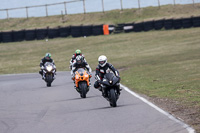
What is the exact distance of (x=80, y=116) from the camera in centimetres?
1167

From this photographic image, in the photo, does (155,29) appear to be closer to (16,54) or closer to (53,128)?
(16,54)

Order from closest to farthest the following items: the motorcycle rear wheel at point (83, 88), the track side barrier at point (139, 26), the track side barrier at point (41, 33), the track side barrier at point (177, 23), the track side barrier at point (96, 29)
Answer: the motorcycle rear wheel at point (83, 88), the track side barrier at point (177, 23), the track side barrier at point (139, 26), the track side barrier at point (96, 29), the track side barrier at point (41, 33)

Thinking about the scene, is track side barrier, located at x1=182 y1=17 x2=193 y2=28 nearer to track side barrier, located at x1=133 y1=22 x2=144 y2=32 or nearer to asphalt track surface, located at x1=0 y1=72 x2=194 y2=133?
track side barrier, located at x1=133 y1=22 x2=144 y2=32

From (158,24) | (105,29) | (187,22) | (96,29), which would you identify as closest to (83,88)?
(187,22)

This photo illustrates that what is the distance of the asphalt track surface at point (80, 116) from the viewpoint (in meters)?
9.61

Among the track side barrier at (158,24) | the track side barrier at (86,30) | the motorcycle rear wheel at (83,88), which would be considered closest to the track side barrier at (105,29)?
the track side barrier at (86,30)

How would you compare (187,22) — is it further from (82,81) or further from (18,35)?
(82,81)

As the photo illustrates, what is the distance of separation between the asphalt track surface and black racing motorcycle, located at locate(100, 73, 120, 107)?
0.73 ft

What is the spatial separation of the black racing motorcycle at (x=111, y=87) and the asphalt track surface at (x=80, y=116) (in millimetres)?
221

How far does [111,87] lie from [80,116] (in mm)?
1789

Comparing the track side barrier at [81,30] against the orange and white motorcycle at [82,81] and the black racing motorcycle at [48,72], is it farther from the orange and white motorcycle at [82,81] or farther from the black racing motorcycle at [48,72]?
the orange and white motorcycle at [82,81]

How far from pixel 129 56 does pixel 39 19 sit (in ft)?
85.1

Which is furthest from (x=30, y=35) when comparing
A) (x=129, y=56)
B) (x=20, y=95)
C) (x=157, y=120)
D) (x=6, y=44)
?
(x=157, y=120)

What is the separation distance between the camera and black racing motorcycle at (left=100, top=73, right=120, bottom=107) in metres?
12.9
